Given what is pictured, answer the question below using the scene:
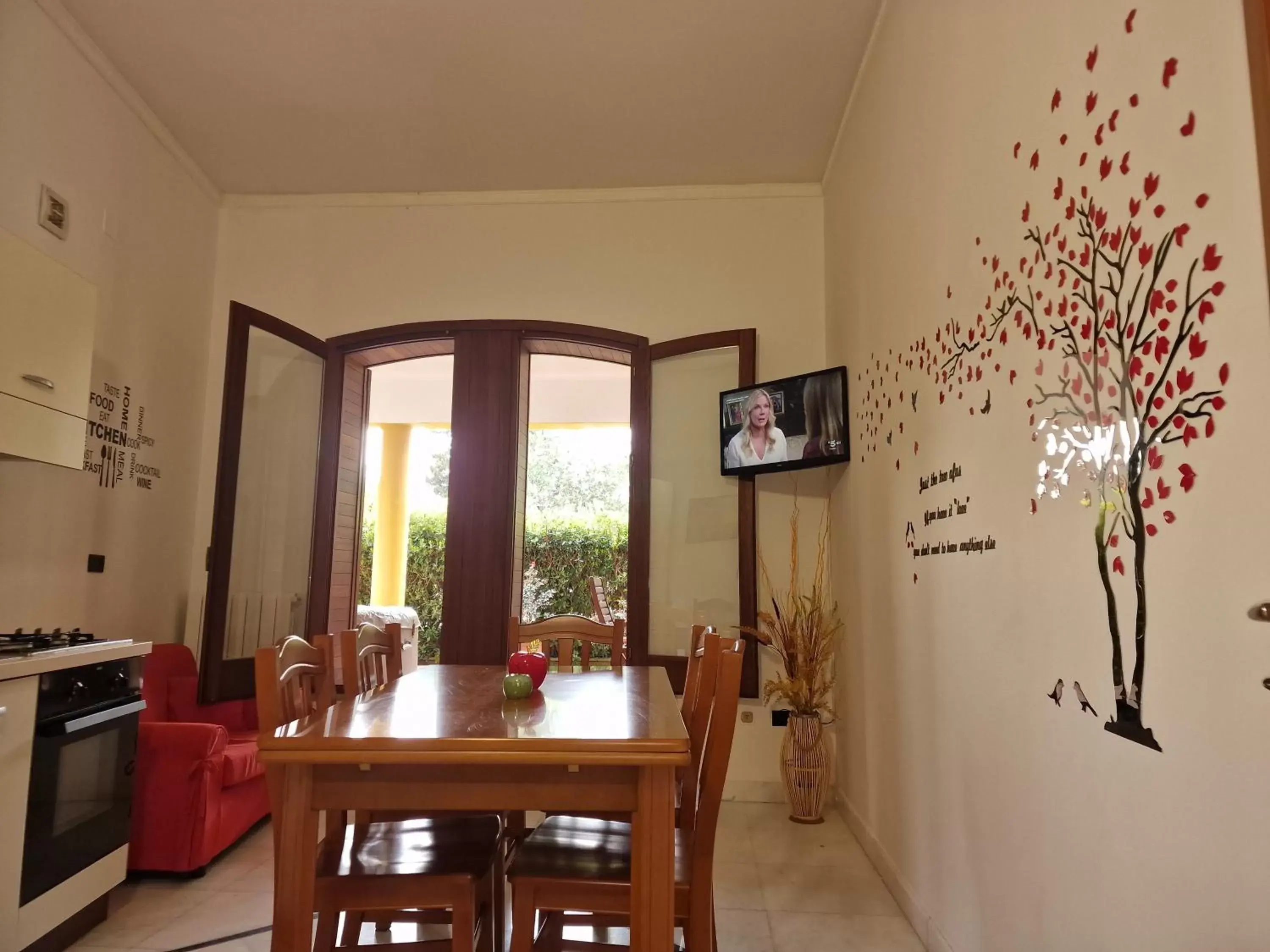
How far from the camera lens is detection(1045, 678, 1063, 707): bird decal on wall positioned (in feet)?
5.73

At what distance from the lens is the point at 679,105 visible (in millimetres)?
4031

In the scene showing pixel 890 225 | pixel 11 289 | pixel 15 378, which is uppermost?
pixel 890 225

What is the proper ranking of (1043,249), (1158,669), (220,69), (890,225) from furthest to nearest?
(220,69) < (890,225) < (1043,249) < (1158,669)

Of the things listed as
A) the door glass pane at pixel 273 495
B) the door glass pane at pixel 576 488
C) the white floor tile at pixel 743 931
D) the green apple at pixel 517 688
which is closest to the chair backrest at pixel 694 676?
the green apple at pixel 517 688

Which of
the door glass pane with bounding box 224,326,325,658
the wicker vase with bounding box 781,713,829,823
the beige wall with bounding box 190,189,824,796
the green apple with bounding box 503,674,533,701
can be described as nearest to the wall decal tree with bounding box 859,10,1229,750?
the green apple with bounding box 503,674,533,701

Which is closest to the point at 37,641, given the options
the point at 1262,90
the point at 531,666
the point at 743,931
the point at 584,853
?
the point at 531,666

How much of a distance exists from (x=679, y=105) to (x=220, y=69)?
2150 mm

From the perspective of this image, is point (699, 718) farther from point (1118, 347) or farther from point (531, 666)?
point (1118, 347)

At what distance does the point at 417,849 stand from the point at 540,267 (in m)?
3.57

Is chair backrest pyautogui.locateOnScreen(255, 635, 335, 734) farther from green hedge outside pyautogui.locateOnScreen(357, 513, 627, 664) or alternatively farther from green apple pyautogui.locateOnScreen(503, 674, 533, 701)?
green hedge outside pyautogui.locateOnScreen(357, 513, 627, 664)

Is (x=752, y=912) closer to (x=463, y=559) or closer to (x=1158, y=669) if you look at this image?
(x=1158, y=669)

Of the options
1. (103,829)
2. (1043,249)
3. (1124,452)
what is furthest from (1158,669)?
(103,829)

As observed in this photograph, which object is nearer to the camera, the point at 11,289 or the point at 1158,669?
the point at 1158,669

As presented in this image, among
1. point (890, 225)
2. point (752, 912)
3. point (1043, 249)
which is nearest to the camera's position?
point (1043, 249)
